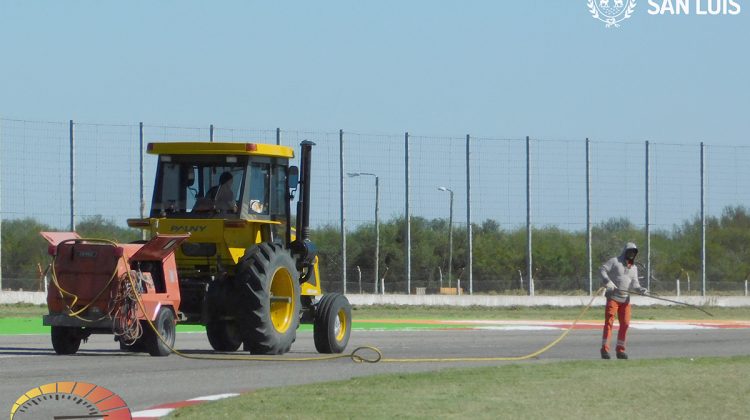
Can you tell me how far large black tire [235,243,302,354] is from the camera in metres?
19.9

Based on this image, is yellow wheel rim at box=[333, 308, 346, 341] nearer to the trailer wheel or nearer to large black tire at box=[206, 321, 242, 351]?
large black tire at box=[206, 321, 242, 351]

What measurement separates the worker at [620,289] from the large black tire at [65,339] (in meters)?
7.39

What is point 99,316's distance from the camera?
63.6ft

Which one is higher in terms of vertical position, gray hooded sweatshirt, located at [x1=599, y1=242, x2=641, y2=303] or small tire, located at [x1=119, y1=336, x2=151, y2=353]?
gray hooded sweatshirt, located at [x1=599, y1=242, x2=641, y2=303]

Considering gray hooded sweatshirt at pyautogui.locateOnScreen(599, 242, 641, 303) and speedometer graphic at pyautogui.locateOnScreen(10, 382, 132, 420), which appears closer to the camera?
speedometer graphic at pyautogui.locateOnScreen(10, 382, 132, 420)

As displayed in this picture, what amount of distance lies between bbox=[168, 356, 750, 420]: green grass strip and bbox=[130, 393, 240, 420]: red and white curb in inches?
6.8

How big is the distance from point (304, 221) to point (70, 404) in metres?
8.40

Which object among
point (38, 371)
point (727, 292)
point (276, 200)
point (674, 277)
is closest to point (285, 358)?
point (276, 200)

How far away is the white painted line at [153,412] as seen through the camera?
42.0ft

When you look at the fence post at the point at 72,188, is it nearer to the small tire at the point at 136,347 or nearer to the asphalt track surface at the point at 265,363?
the asphalt track surface at the point at 265,363

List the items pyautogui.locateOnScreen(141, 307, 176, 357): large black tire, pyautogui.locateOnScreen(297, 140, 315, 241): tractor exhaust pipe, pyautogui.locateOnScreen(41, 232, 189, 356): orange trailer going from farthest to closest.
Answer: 1. pyautogui.locateOnScreen(297, 140, 315, 241): tractor exhaust pipe
2. pyautogui.locateOnScreen(141, 307, 176, 357): large black tire
3. pyautogui.locateOnScreen(41, 232, 189, 356): orange trailer

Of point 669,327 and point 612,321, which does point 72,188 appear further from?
point 612,321

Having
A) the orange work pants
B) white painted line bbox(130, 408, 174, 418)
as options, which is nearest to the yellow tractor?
the orange work pants

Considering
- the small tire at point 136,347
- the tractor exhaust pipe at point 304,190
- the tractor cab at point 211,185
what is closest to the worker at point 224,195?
the tractor cab at point 211,185
